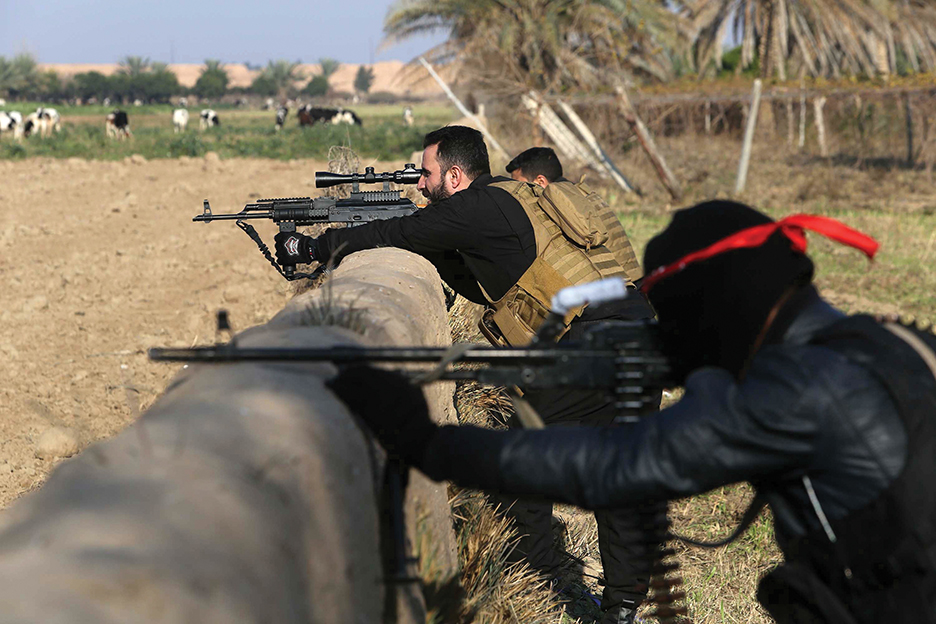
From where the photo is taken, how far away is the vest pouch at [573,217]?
13.1 feet

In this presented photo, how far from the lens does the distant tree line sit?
89.3m

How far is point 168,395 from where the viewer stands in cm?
200

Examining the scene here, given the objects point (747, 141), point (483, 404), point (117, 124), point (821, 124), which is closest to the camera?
point (483, 404)

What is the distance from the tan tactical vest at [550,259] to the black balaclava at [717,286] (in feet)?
5.78

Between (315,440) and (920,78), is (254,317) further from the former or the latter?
(920,78)

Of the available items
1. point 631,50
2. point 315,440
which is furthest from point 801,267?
point 631,50

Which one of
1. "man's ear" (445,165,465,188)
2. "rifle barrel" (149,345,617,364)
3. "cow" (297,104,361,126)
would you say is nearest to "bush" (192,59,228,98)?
"cow" (297,104,361,126)

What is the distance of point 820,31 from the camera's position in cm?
2548

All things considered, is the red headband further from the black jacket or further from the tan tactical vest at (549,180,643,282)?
the tan tactical vest at (549,180,643,282)

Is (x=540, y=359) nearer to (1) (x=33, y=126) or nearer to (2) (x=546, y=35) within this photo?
(2) (x=546, y=35)

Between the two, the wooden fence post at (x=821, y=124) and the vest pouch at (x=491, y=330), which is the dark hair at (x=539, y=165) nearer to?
the vest pouch at (x=491, y=330)

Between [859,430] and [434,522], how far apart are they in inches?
49.4

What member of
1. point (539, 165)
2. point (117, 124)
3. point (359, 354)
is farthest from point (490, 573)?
point (117, 124)

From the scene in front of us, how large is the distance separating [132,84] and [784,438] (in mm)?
113005
